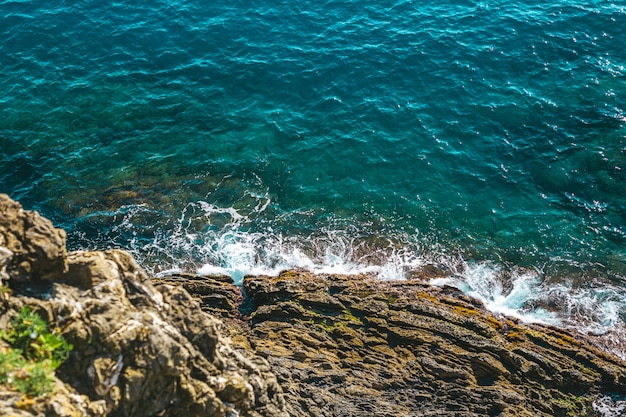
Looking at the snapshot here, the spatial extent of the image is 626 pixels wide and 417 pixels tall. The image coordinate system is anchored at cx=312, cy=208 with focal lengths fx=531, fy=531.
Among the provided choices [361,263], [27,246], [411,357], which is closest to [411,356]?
[411,357]

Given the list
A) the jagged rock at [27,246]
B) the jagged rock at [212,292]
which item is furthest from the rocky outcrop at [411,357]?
the jagged rock at [27,246]

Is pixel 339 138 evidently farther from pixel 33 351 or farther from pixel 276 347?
pixel 33 351

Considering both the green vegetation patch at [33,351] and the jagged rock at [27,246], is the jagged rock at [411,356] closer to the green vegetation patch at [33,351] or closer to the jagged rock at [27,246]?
the green vegetation patch at [33,351]

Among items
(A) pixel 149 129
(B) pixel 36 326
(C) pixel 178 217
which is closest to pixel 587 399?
(B) pixel 36 326

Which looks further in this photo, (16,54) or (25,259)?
(16,54)

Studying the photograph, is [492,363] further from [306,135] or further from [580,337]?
[306,135]
